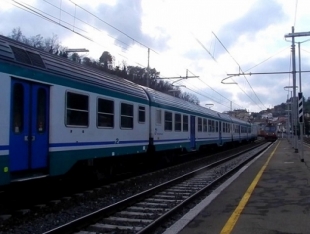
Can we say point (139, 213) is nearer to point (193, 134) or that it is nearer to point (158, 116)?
point (158, 116)

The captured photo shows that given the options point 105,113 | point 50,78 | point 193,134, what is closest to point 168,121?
point 193,134

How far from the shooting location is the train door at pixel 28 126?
29.3 feet

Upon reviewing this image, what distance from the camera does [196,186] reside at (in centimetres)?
1419

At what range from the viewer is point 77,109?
37.7 ft

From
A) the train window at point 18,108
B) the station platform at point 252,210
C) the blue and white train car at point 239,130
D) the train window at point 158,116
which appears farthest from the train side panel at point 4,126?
the blue and white train car at point 239,130

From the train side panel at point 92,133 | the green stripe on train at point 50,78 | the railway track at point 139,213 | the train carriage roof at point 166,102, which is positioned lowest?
the railway track at point 139,213

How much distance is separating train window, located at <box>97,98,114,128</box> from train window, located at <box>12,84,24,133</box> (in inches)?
140

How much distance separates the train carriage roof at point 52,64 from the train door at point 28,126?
543mm

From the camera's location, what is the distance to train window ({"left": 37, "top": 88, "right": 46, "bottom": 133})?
9.79 m

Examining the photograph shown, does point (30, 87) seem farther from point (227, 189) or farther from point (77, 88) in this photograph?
point (227, 189)

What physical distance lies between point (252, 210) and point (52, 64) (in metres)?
5.80

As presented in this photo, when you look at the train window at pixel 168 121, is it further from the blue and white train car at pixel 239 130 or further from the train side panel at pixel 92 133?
the blue and white train car at pixel 239 130

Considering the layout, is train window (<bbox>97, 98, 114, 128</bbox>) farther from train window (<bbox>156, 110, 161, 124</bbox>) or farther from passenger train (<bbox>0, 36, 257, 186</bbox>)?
train window (<bbox>156, 110, 161, 124</bbox>)

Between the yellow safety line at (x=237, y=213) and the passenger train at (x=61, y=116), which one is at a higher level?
the passenger train at (x=61, y=116)
